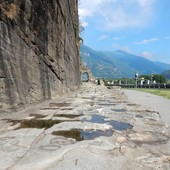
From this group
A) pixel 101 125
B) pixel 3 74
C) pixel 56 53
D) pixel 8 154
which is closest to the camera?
pixel 8 154

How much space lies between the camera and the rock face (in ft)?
17.6

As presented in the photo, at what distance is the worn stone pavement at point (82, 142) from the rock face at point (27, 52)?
0.56 metres


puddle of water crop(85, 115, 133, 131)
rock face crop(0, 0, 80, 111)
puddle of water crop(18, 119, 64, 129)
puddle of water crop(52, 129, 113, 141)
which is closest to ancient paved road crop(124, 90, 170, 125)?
rock face crop(0, 0, 80, 111)

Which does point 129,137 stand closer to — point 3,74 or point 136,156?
point 136,156

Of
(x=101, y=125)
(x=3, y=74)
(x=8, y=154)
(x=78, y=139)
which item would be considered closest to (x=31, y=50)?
(x=3, y=74)

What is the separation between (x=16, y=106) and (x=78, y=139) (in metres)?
2.47

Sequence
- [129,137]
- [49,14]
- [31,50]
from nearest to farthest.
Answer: [129,137] → [31,50] → [49,14]

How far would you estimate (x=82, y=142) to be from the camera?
11.3ft

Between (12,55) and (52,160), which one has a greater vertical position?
(12,55)

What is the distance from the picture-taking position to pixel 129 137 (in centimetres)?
383

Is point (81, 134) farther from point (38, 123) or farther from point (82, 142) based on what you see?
point (38, 123)

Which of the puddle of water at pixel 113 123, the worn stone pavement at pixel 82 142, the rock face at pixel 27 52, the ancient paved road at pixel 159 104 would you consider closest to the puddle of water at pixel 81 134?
the worn stone pavement at pixel 82 142

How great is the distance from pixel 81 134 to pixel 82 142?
487mm

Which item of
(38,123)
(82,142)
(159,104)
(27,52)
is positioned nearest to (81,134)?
(82,142)
